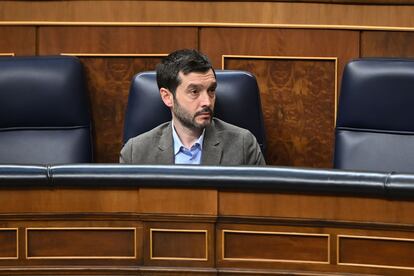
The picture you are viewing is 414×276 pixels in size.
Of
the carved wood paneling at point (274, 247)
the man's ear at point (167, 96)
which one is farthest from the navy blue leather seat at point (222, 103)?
the carved wood paneling at point (274, 247)

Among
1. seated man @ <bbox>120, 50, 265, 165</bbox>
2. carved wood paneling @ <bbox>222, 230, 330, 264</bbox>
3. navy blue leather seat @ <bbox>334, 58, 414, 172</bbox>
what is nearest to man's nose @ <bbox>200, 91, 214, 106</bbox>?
seated man @ <bbox>120, 50, 265, 165</bbox>

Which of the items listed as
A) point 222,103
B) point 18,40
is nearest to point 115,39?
point 18,40

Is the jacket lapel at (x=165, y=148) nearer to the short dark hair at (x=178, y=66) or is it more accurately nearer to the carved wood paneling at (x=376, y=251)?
the short dark hair at (x=178, y=66)

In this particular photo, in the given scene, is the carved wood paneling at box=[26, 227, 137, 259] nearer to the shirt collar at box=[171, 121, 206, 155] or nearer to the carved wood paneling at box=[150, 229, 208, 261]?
the carved wood paneling at box=[150, 229, 208, 261]

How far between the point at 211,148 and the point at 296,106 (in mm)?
255

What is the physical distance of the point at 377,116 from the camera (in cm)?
159

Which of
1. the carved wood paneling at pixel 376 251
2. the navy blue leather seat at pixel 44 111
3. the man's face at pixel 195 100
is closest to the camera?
the carved wood paneling at pixel 376 251

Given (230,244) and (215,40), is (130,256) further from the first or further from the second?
(215,40)

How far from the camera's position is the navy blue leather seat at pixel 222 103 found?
63.2 inches

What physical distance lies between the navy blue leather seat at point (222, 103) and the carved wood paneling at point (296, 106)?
138 millimetres

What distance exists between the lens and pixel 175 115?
1559 millimetres

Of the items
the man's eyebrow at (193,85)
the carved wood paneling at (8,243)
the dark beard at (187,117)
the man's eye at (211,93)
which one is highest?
the man's eyebrow at (193,85)

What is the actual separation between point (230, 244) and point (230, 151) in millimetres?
312

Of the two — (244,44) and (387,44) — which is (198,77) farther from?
(387,44)
